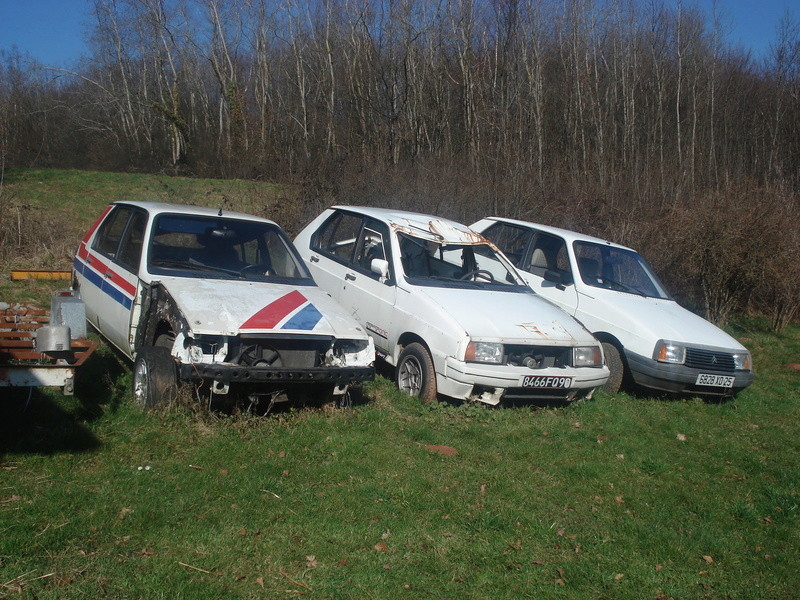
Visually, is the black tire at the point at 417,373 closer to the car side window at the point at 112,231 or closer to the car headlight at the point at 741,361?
the car side window at the point at 112,231

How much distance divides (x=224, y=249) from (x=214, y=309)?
158cm

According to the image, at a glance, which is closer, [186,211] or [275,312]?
[275,312]

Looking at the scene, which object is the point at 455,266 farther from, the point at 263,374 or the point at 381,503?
the point at 381,503

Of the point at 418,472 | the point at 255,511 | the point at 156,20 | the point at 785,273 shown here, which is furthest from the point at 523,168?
the point at 156,20

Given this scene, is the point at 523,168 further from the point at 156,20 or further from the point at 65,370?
the point at 156,20

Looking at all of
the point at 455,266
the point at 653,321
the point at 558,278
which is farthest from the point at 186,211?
the point at 653,321

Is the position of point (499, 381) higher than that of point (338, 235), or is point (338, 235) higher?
point (338, 235)

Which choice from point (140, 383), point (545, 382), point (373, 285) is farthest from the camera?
point (373, 285)

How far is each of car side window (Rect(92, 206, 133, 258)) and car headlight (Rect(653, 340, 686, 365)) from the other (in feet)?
18.8

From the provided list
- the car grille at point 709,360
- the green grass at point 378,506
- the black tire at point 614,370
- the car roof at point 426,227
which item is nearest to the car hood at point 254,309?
the green grass at point 378,506

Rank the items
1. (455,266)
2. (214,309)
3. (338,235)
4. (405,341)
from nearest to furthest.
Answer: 1. (214,309)
2. (405,341)
3. (455,266)
4. (338,235)

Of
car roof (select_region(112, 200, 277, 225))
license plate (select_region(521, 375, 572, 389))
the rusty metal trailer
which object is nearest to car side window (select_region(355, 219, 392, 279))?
car roof (select_region(112, 200, 277, 225))

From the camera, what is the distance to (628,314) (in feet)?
28.1

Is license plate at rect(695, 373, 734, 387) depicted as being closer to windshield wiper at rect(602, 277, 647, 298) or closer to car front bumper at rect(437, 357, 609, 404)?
windshield wiper at rect(602, 277, 647, 298)
